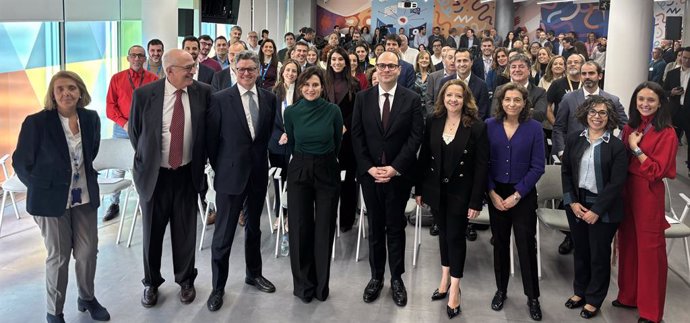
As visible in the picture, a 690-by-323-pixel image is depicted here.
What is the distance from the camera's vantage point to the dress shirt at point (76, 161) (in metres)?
3.96

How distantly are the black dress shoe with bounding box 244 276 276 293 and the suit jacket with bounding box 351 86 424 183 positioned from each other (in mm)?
1082

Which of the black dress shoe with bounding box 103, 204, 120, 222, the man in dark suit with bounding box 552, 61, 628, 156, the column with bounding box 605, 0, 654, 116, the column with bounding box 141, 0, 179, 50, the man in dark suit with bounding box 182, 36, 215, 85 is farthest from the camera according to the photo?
the column with bounding box 141, 0, 179, 50

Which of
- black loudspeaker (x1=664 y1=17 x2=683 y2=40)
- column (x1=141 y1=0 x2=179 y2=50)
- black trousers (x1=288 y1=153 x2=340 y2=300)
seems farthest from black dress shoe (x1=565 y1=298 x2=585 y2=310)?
black loudspeaker (x1=664 y1=17 x2=683 y2=40)

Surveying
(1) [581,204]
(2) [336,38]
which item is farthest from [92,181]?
(2) [336,38]

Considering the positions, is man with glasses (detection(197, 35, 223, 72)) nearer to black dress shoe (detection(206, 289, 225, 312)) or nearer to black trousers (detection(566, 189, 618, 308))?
black dress shoe (detection(206, 289, 225, 312))

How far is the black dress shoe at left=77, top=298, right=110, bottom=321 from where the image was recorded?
166 inches

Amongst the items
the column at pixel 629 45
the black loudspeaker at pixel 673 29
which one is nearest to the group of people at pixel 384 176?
the column at pixel 629 45

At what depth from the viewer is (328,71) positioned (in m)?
5.88

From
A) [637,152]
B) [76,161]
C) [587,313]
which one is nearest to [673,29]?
[637,152]

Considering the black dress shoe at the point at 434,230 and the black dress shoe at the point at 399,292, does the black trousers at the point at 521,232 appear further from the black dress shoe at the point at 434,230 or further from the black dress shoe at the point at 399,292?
the black dress shoe at the point at 434,230

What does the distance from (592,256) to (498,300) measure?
709 mm

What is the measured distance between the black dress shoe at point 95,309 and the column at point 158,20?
15.4 feet

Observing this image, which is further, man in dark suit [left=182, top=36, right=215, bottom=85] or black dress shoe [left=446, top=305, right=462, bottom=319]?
man in dark suit [left=182, top=36, right=215, bottom=85]

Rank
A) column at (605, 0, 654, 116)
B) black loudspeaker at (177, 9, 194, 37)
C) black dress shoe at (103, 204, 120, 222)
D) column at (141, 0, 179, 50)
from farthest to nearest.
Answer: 1. black loudspeaker at (177, 9, 194, 37)
2. column at (141, 0, 179, 50)
3. column at (605, 0, 654, 116)
4. black dress shoe at (103, 204, 120, 222)
